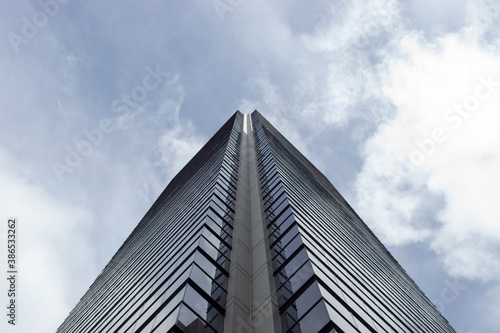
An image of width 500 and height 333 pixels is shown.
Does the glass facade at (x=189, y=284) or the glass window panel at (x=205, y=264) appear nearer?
the glass facade at (x=189, y=284)

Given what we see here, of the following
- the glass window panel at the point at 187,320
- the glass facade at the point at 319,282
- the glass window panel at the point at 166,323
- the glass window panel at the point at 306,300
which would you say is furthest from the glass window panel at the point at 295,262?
the glass window panel at the point at 166,323

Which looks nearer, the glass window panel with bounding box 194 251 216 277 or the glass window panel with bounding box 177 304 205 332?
the glass window panel with bounding box 177 304 205 332

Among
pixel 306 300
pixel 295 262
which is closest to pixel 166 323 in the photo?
pixel 306 300

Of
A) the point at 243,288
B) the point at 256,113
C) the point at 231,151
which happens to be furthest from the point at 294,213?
the point at 256,113

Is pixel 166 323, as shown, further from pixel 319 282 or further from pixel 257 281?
Answer: pixel 319 282

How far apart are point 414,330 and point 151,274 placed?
13681 mm

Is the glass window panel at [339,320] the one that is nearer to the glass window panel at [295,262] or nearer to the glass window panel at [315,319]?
the glass window panel at [315,319]

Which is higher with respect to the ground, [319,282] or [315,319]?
[319,282]

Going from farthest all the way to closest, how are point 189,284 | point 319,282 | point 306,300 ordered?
point 189,284, point 319,282, point 306,300

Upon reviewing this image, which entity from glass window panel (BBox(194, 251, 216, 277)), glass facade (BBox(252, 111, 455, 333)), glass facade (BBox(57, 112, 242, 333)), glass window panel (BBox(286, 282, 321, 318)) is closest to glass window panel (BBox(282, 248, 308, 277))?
glass facade (BBox(252, 111, 455, 333))

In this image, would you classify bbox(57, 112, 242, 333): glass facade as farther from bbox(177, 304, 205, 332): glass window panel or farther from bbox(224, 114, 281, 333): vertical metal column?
bbox(224, 114, 281, 333): vertical metal column

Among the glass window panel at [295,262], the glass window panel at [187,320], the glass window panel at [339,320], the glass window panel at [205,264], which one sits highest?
the glass window panel at [205,264]

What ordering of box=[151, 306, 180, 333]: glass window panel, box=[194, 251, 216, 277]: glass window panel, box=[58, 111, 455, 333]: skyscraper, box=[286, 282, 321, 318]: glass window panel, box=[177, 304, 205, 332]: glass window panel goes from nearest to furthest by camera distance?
box=[177, 304, 205, 332]: glass window panel, box=[151, 306, 180, 333]: glass window panel, box=[286, 282, 321, 318]: glass window panel, box=[58, 111, 455, 333]: skyscraper, box=[194, 251, 216, 277]: glass window panel

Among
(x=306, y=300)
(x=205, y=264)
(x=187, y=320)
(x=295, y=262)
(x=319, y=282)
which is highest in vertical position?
(x=205, y=264)
